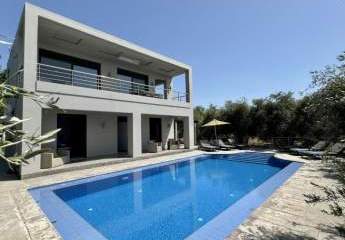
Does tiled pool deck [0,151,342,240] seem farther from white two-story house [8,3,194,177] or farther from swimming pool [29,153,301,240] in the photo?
white two-story house [8,3,194,177]

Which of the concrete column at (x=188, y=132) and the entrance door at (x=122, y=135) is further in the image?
the concrete column at (x=188, y=132)

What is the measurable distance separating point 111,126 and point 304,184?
12.3m

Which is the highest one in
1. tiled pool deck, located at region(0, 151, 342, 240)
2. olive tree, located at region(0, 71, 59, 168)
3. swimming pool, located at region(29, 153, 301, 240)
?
olive tree, located at region(0, 71, 59, 168)

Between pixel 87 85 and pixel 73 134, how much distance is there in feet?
10.8

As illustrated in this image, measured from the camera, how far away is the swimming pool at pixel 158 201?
5407mm

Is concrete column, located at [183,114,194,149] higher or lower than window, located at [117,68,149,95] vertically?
lower

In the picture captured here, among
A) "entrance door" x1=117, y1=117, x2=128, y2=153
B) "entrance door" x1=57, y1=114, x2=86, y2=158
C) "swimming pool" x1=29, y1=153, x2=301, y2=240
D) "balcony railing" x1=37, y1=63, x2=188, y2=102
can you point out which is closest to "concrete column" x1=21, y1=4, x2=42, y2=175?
"balcony railing" x1=37, y1=63, x2=188, y2=102

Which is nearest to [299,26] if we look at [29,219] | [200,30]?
[200,30]

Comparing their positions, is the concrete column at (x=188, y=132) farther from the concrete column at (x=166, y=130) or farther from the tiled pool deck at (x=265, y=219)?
the tiled pool deck at (x=265, y=219)

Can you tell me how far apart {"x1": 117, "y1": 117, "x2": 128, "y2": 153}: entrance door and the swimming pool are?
5.05 metres

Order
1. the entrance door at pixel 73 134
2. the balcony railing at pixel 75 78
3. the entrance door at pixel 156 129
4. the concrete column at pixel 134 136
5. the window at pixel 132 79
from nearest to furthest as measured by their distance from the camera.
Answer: the balcony railing at pixel 75 78 < the entrance door at pixel 73 134 < the concrete column at pixel 134 136 < the window at pixel 132 79 < the entrance door at pixel 156 129

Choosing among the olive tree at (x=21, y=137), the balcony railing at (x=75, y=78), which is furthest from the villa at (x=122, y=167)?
the balcony railing at (x=75, y=78)

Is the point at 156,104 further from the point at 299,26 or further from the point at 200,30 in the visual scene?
the point at 299,26

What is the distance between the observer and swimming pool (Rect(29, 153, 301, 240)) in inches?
213
